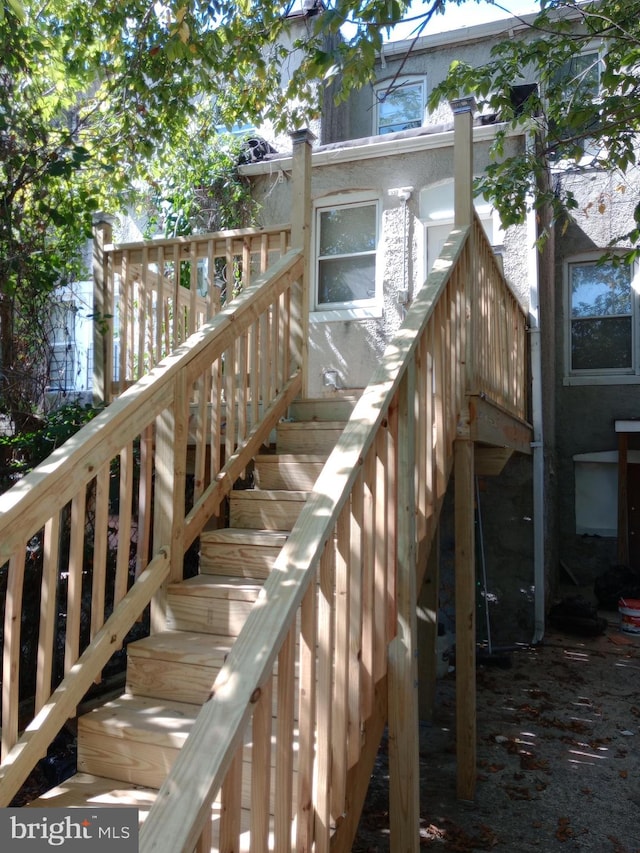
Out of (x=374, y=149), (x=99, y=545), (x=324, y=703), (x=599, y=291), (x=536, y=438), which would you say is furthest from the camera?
(x=599, y=291)

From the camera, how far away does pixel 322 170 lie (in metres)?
8.11

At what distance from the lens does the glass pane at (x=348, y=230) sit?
26.5 feet

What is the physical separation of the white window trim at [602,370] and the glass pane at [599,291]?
9 cm

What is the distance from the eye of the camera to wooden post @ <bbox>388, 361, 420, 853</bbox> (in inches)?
88.0

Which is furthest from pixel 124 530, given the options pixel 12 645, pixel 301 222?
pixel 301 222

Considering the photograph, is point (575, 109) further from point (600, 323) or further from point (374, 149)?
point (600, 323)

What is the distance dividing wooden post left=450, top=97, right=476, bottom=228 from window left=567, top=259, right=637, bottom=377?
515 centimetres

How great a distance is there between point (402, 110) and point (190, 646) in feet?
30.1

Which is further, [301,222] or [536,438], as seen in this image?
[536,438]

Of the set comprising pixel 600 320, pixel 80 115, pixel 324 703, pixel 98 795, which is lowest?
pixel 98 795

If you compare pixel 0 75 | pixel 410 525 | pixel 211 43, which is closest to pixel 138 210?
pixel 0 75

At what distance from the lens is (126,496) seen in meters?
2.82

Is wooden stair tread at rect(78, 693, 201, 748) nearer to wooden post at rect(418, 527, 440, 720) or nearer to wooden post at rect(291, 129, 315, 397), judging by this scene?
wooden post at rect(291, 129, 315, 397)

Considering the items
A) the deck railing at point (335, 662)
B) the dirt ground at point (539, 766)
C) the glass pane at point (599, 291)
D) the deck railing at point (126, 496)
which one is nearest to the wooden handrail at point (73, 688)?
the deck railing at point (126, 496)
